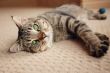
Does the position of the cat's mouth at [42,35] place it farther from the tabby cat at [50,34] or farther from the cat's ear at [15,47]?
the cat's ear at [15,47]

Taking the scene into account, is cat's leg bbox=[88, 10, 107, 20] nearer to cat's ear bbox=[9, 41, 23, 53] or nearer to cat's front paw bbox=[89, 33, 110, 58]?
cat's front paw bbox=[89, 33, 110, 58]

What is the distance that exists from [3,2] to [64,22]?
1.58 meters

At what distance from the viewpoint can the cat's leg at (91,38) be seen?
1.03 meters

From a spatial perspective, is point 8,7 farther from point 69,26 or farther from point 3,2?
point 69,26

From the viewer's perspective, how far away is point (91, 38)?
3.65 ft

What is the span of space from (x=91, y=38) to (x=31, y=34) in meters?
0.34

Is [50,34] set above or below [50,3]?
below

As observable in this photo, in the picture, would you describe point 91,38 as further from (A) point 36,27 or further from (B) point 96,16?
(B) point 96,16

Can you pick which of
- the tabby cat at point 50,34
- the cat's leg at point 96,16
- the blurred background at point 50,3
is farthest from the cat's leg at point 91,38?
the blurred background at point 50,3

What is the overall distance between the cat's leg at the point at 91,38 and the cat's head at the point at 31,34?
21 cm

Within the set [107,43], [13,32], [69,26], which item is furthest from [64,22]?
[13,32]

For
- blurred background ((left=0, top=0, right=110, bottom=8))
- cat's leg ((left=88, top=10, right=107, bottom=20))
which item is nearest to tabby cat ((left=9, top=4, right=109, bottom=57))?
cat's leg ((left=88, top=10, right=107, bottom=20))

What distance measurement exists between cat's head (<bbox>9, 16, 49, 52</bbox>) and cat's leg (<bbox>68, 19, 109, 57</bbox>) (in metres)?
0.21

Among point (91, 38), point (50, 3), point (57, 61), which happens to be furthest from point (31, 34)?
point (50, 3)
